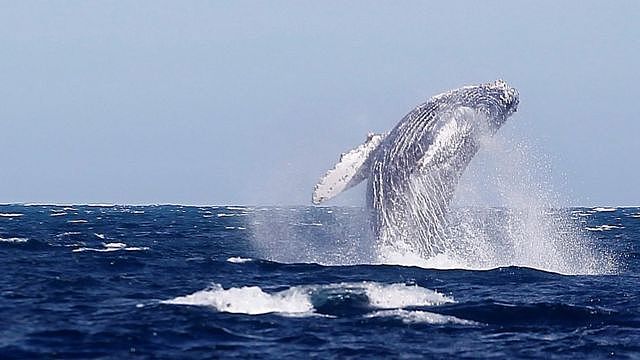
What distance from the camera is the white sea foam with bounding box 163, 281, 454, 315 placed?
16.8m

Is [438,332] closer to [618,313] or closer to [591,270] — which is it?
[618,313]

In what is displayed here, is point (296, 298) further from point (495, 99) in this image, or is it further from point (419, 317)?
point (495, 99)

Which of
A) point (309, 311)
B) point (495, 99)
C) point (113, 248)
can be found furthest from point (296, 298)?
point (113, 248)

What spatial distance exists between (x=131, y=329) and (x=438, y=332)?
14.3ft

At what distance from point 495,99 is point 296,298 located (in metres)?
7.06

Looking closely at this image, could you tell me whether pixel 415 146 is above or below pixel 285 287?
above

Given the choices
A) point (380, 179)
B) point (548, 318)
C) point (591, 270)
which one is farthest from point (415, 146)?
point (591, 270)

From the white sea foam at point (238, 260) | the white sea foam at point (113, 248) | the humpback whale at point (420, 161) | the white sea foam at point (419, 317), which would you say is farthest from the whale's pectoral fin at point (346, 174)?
the white sea foam at point (113, 248)

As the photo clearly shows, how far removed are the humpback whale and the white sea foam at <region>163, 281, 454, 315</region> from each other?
3121mm

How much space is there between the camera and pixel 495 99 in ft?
72.3

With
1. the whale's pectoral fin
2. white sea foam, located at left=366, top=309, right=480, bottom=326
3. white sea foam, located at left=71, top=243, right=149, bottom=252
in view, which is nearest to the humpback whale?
the whale's pectoral fin

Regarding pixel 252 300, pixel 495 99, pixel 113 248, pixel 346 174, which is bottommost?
pixel 252 300

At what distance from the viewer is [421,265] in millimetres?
23156

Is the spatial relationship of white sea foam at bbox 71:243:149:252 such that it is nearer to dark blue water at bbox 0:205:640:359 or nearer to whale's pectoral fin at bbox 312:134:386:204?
dark blue water at bbox 0:205:640:359
